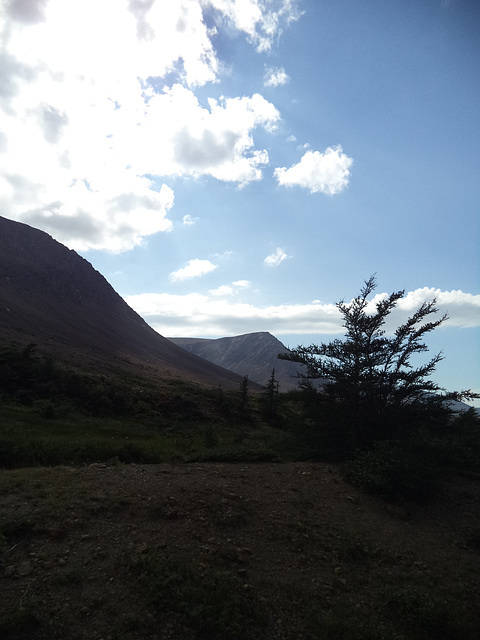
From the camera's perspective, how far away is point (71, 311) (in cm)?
8006

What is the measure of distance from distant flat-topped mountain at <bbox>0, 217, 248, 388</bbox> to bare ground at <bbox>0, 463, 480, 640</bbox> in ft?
158

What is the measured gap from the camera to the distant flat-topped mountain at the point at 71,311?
197 feet

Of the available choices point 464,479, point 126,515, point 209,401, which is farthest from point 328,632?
point 209,401

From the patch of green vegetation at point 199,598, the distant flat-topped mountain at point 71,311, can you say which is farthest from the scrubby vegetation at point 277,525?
the distant flat-topped mountain at point 71,311

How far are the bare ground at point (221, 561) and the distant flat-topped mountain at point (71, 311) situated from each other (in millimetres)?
48299

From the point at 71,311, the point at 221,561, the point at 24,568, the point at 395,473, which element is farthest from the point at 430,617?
the point at 71,311

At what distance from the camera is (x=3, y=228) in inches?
3696

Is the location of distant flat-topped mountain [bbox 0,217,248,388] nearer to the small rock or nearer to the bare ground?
the bare ground

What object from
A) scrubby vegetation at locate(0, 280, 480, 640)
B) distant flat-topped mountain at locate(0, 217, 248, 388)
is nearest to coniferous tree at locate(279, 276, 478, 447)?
scrubby vegetation at locate(0, 280, 480, 640)

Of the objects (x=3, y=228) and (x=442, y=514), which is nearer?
(x=442, y=514)

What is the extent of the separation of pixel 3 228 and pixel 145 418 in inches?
3768

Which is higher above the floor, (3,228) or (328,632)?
(3,228)

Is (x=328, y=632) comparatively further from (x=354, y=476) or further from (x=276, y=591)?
(x=354, y=476)

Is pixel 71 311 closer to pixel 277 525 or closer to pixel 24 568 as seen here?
pixel 277 525
